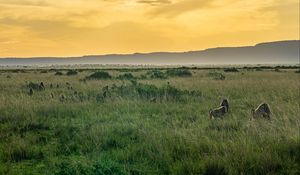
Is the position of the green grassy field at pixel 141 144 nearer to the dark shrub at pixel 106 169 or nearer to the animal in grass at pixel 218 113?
the dark shrub at pixel 106 169

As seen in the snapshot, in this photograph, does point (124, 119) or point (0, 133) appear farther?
point (124, 119)

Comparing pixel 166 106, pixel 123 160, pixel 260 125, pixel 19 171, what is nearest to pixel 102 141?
pixel 123 160

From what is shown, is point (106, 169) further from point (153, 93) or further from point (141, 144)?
point (153, 93)

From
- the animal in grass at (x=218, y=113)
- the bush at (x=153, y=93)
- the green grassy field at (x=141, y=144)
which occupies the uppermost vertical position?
the bush at (x=153, y=93)

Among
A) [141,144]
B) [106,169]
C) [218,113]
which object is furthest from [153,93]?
[106,169]

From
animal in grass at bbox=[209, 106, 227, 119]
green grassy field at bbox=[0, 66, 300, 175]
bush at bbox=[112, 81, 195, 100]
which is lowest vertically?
green grassy field at bbox=[0, 66, 300, 175]

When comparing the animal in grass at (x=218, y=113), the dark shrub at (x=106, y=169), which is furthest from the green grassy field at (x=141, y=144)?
the animal in grass at (x=218, y=113)

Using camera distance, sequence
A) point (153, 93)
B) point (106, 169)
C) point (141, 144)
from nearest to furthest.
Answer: point (106, 169)
point (141, 144)
point (153, 93)

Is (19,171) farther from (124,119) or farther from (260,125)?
(260,125)

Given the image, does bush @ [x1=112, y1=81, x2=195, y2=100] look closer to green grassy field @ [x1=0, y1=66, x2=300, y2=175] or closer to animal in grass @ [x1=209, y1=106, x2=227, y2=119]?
green grassy field @ [x1=0, y1=66, x2=300, y2=175]

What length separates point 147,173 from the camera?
21.2 ft

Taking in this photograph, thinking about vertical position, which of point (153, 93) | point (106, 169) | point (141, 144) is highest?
point (153, 93)

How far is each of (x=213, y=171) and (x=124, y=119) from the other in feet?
18.0

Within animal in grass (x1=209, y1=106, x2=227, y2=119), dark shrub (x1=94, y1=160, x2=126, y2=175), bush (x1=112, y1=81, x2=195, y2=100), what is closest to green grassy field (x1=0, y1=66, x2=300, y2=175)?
dark shrub (x1=94, y1=160, x2=126, y2=175)
